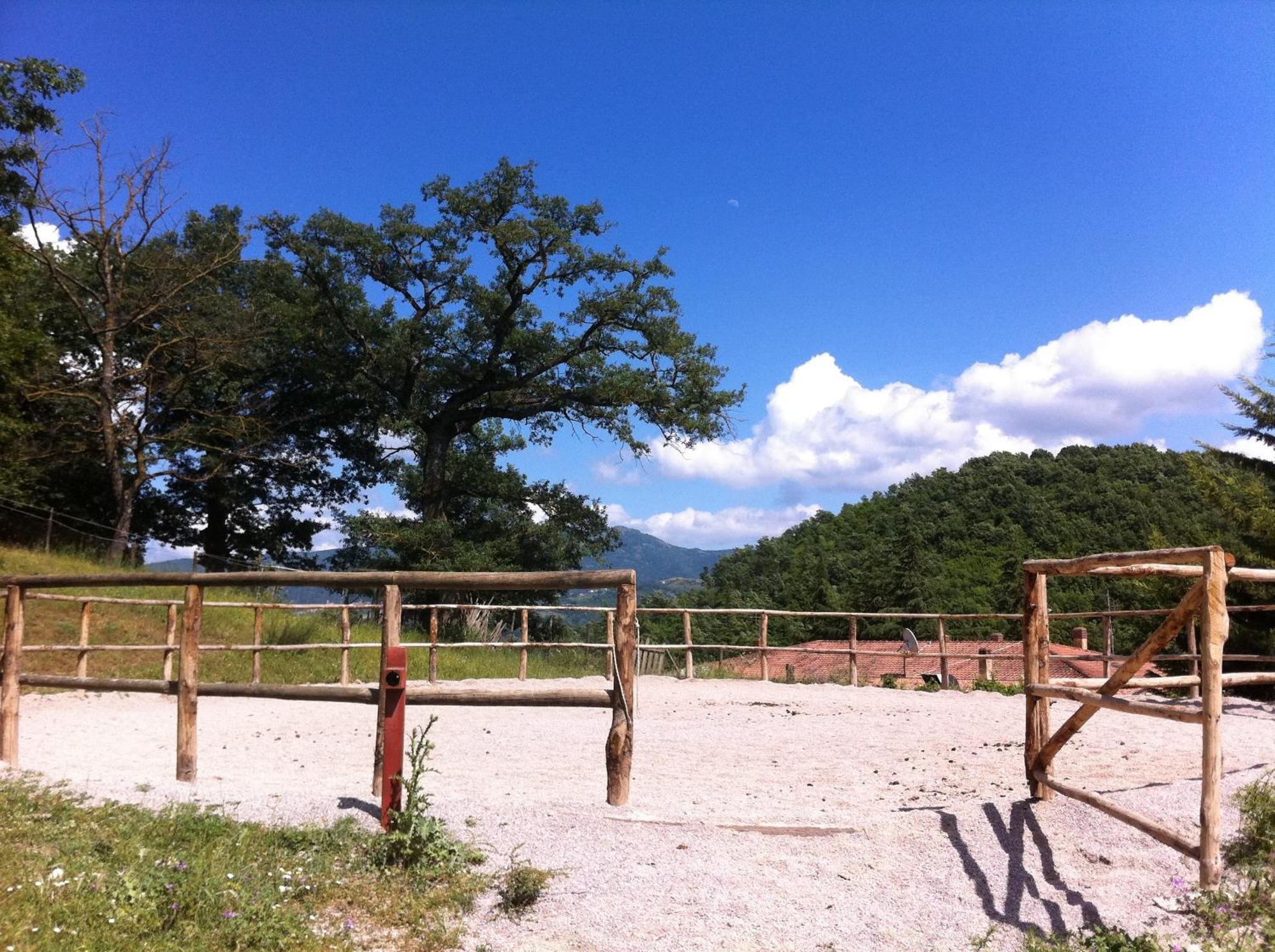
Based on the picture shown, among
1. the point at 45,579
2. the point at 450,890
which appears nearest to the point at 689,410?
the point at 45,579

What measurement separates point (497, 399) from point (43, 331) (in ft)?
38.3

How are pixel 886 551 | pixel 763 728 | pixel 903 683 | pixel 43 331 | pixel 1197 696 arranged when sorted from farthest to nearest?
pixel 886 551
pixel 43 331
pixel 903 683
pixel 1197 696
pixel 763 728

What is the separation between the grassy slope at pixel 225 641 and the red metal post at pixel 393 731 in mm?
7811

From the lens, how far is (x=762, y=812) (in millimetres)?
5105

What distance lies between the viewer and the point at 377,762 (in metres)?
4.77

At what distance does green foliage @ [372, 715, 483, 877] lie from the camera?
3783 mm

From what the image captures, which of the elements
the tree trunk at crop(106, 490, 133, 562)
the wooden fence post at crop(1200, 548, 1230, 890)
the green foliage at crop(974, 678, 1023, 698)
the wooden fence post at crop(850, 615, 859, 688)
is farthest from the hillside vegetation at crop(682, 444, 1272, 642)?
the wooden fence post at crop(1200, 548, 1230, 890)

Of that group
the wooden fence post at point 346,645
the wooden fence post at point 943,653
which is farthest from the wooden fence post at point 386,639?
the wooden fence post at point 943,653

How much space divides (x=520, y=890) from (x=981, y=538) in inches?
1546

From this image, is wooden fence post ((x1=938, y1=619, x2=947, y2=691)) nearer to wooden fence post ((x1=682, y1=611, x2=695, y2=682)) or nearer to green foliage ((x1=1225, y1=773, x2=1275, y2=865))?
wooden fence post ((x1=682, y1=611, x2=695, y2=682))

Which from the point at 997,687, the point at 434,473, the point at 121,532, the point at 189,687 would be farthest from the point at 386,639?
the point at 434,473

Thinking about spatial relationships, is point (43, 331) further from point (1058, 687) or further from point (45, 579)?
point (1058, 687)

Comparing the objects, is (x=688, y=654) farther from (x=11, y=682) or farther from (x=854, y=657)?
(x=11, y=682)

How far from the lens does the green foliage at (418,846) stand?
3783mm
